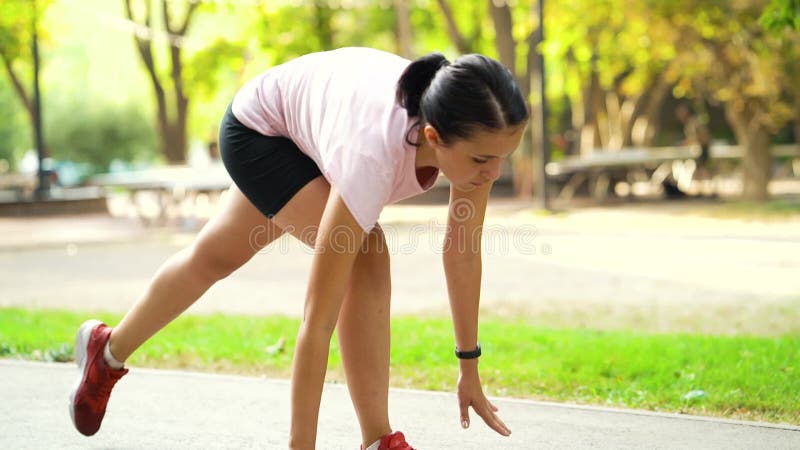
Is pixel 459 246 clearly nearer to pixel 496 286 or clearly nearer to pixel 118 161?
pixel 496 286

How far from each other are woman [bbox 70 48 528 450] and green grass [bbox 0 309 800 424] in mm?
1519

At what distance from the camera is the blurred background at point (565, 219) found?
547 centimetres

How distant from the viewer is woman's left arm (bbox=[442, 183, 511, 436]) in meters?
3.19

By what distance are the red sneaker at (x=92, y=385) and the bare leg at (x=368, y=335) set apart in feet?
3.33

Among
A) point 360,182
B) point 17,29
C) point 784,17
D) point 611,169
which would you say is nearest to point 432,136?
point 360,182

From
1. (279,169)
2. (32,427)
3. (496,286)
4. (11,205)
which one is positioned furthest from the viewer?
(11,205)

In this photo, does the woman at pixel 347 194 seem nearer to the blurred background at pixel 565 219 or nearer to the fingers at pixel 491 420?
the fingers at pixel 491 420

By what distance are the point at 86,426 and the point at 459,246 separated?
4.85 ft

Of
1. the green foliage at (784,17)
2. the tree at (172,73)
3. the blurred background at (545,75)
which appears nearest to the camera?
the green foliage at (784,17)

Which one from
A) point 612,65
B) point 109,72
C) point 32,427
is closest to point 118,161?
point 109,72

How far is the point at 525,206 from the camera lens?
18.1 m

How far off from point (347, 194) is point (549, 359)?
294cm

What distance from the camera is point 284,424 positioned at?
412 centimetres

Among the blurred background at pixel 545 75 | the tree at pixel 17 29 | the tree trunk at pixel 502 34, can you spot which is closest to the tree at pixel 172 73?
the blurred background at pixel 545 75
